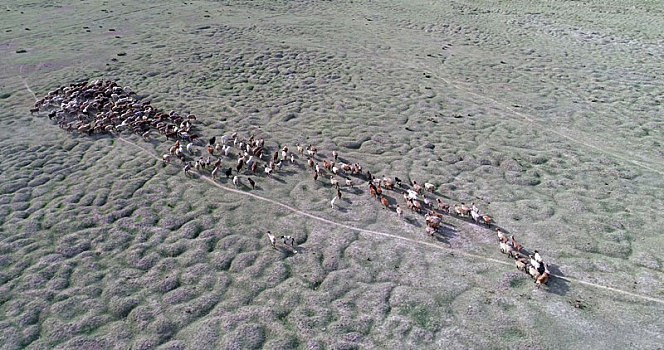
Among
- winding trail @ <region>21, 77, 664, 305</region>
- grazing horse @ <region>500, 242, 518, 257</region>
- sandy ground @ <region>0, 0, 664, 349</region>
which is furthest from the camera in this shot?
grazing horse @ <region>500, 242, 518, 257</region>

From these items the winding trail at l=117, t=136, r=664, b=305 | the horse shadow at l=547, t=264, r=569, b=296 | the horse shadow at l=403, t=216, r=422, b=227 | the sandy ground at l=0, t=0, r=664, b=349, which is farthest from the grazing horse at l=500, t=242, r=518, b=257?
the horse shadow at l=403, t=216, r=422, b=227

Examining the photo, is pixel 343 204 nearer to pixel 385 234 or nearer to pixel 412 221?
pixel 385 234

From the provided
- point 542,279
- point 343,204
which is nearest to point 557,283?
point 542,279

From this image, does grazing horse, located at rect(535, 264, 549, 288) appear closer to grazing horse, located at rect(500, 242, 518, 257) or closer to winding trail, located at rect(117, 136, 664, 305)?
winding trail, located at rect(117, 136, 664, 305)

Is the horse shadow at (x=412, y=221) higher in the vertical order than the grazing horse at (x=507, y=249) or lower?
lower

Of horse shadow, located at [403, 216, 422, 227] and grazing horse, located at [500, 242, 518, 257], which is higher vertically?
grazing horse, located at [500, 242, 518, 257]

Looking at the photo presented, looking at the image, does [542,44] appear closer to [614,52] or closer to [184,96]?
[614,52]

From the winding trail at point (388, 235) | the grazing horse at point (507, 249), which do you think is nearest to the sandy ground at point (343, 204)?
the winding trail at point (388, 235)

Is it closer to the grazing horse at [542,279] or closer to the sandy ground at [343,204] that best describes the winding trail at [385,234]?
the sandy ground at [343,204]
